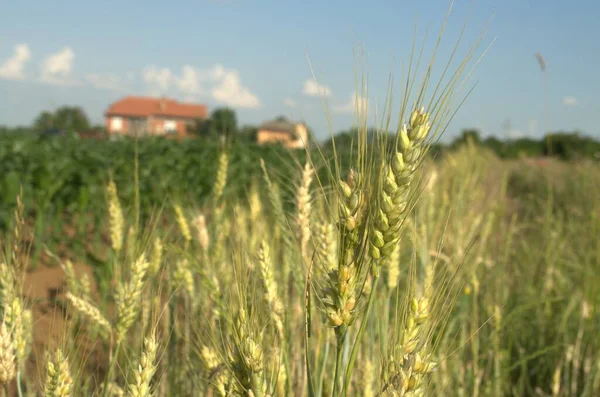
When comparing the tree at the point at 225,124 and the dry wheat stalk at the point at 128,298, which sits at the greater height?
the tree at the point at 225,124

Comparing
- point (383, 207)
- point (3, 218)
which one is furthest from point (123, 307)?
point (3, 218)

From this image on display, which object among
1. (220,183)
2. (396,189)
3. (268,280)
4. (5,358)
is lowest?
(5,358)

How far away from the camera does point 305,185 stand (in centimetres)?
145

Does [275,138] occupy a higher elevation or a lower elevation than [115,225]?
higher

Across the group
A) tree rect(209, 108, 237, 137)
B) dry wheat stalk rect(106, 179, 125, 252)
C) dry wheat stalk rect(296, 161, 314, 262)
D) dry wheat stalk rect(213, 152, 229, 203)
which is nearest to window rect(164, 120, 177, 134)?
tree rect(209, 108, 237, 137)

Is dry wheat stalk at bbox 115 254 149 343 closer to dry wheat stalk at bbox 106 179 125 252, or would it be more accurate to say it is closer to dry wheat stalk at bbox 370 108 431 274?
dry wheat stalk at bbox 106 179 125 252

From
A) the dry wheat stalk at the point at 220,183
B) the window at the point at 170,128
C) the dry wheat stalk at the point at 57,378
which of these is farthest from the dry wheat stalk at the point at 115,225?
the window at the point at 170,128

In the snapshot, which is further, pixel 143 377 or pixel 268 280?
pixel 268 280

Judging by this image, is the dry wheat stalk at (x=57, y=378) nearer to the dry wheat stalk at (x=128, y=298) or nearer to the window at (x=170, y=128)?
the dry wheat stalk at (x=128, y=298)

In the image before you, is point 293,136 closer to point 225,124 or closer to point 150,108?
point 225,124

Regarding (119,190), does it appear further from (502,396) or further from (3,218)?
(502,396)

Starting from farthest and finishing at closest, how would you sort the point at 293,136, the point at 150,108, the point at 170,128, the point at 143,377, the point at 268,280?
1. the point at 150,108
2. the point at 170,128
3. the point at 293,136
4. the point at 268,280
5. the point at 143,377

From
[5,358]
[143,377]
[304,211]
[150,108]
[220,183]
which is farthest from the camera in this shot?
[150,108]

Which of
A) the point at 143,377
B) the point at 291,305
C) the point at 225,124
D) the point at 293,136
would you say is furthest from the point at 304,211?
the point at 293,136
